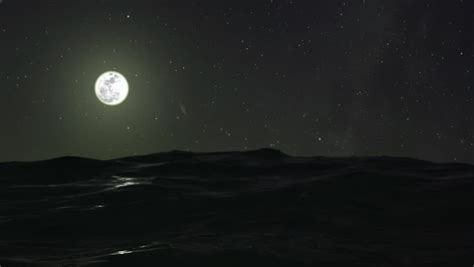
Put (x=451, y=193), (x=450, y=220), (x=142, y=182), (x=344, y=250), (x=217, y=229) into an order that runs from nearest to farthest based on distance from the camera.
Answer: (x=344, y=250)
(x=217, y=229)
(x=450, y=220)
(x=451, y=193)
(x=142, y=182)

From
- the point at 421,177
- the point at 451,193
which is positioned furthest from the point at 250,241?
the point at 421,177

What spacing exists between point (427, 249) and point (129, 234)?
331 centimetres

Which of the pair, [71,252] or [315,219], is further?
[315,219]

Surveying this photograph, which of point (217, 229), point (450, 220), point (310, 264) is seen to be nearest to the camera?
point (310, 264)

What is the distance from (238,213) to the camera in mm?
7969

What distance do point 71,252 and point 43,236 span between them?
113cm

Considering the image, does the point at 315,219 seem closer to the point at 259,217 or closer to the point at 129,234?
the point at 259,217

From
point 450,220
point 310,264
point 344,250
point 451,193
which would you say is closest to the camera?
point 310,264

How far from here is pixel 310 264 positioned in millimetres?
5121

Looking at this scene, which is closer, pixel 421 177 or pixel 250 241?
pixel 250 241

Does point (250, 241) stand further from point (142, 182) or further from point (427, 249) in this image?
point (142, 182)

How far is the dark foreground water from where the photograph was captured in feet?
18.1

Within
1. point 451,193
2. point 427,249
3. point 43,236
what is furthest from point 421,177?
point 43,236

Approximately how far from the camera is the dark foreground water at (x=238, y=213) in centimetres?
553
